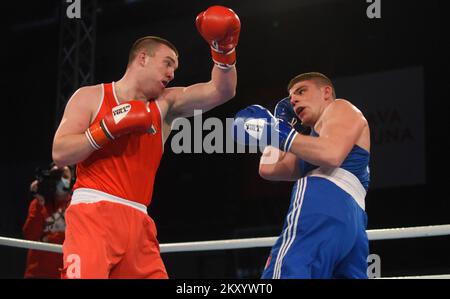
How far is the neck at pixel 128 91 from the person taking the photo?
3.08m

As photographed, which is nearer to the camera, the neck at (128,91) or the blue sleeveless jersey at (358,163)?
the blue sleeveless jersey at (358,163)

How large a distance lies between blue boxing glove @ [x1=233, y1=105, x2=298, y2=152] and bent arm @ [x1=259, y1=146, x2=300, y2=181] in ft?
0.83

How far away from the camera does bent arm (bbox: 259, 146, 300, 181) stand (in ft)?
9.72

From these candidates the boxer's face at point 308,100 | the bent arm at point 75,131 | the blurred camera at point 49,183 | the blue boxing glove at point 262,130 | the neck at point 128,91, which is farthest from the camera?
the blurred camera at point 49,183

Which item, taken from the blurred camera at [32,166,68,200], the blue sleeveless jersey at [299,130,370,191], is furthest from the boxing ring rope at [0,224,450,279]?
the blurred camera at [32,166,68,200]

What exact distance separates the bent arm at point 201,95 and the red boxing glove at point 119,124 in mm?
363

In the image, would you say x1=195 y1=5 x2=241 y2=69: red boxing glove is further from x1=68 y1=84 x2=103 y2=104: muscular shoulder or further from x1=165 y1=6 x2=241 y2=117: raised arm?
x1=68 y1=84 x2=103 y2=104: muscular shoulder

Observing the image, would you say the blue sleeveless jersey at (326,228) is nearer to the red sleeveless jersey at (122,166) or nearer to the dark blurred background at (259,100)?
the red sleeveless jersey at (122,166)

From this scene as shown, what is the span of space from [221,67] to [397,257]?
15.4 feet

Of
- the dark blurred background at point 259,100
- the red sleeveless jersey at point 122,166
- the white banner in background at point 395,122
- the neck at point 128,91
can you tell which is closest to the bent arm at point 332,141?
the red sleeveless jersey at point 122,166

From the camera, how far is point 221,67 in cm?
313

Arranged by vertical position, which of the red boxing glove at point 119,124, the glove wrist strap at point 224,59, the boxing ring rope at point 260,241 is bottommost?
the boxing ring rope at point 260,241
